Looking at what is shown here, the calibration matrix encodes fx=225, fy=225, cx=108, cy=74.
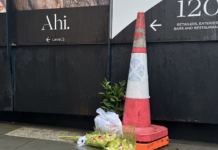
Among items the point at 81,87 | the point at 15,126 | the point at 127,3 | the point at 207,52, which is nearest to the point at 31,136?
the point at 15,126

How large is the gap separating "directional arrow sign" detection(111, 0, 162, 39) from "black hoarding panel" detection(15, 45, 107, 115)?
0.50 meters

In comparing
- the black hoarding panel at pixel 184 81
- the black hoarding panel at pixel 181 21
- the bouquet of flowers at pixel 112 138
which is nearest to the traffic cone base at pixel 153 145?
the black hoarding panel at pixel 184 81

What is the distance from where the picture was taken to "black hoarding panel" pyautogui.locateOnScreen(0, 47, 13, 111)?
17.0 ft

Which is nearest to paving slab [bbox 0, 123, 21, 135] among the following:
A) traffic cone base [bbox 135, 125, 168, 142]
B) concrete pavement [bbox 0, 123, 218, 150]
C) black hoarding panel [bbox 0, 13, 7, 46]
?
concrete pavement [bbox 0, 123, 218, 150]

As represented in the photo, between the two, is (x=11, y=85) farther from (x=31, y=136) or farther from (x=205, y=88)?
(x=205, y=88)

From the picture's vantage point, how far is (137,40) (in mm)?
3816

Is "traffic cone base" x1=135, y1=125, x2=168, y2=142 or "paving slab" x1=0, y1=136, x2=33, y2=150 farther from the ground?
"traffic cone base" x1=135, y1=125, x2=168, y2=142

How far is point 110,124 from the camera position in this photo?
2.50m

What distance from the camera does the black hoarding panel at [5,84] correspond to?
5181 millimetres

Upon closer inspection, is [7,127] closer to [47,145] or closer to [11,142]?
[11,142]

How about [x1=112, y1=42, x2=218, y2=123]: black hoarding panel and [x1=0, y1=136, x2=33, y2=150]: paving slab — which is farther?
[x1=112, y1=42, x2=218, y2=123]: black hoarding panel

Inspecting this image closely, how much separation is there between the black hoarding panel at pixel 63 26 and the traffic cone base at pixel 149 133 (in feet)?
6.42

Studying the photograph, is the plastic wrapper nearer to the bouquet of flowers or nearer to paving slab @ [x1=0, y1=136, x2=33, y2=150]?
the bouquet of flowers

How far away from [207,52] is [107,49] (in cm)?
190
